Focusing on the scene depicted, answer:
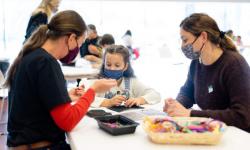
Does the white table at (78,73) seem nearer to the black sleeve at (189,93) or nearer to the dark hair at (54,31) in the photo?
the black sleeve at (189,93)

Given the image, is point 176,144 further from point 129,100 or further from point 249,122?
point 129,100

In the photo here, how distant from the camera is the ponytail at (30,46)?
152cm

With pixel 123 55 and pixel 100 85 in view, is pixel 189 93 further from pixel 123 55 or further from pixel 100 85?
pixel 100 85

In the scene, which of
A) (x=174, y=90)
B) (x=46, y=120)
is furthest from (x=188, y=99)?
(x=174, y=90)

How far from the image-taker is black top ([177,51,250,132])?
5.26 feet

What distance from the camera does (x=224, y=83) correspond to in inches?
69.4

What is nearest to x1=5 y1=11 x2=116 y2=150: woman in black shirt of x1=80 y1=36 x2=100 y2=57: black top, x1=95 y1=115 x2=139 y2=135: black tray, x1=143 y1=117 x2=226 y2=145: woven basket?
x1=95 y1=115 x2=139 y2=135: black tray

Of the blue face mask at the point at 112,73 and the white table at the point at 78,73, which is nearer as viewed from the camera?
the blue face mask at the point at 112,73

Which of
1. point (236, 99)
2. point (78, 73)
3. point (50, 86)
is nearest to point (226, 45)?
point (236, 99)

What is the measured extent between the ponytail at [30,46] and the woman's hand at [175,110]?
69 centimetres

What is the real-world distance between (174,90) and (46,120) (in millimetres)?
4410

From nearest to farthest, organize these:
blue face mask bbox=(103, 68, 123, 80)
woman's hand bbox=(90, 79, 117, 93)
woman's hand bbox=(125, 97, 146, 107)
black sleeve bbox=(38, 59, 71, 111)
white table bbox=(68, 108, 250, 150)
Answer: white table bbox=(68, 108, 250, 150)
black sleeve bbox=(38, 59, 71, 111)
woman's hand bbox=(90, 79, 117, 93)
woman's hand bbox=(125, 97, 146, 107)
blue face mask bbox=(103, 68, 123, 80)

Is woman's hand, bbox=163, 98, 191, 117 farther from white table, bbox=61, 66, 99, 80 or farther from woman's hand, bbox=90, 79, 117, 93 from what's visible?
white table, bbox=61, 66, 99, 80

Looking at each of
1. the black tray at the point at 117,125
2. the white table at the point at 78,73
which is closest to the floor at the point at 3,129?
the white table at the point at 78,73
